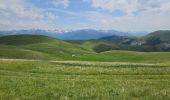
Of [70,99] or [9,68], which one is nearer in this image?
[70,99]

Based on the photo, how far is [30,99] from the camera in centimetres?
1955

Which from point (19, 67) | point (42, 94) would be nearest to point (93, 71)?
point (19, 67)

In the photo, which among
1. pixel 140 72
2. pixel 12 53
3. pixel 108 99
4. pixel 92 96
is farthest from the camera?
pixel 12 53

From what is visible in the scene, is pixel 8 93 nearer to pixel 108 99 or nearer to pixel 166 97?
pixel 108 99

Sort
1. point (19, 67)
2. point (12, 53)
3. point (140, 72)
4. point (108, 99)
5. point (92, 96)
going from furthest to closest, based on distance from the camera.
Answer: point (12, 53) → point (19, 67) → point (140, 72) → point (92, 96) → point (108, 99)

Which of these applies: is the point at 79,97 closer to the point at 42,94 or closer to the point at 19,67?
the point at 42,94

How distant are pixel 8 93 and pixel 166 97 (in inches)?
459

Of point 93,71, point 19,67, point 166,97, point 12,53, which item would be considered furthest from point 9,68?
point 12,53

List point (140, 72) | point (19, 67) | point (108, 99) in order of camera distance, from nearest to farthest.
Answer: point (108, 99) < point (140, 72) < point (19, 67)

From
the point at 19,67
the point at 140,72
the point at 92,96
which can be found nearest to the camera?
the point at 92,96

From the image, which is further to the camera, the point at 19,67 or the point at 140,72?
the point at 19,67

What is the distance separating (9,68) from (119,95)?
31.3m

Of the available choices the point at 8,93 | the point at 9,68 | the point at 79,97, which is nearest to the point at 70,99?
the point at 79,97

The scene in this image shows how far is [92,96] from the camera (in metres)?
20.8
